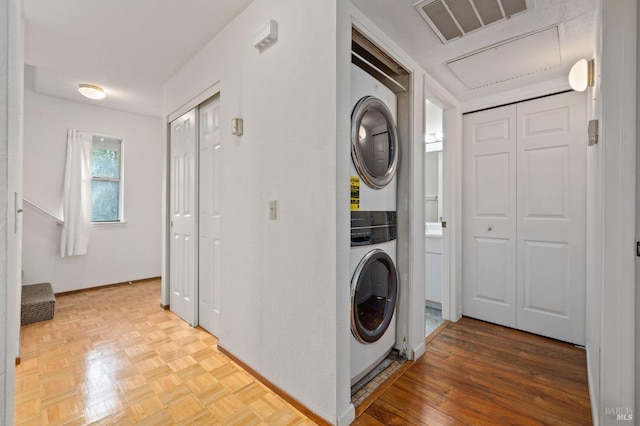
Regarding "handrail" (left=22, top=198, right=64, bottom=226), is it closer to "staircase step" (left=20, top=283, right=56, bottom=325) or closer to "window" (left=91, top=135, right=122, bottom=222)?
"window" (left=91, top=135, right=122, bottom=222)

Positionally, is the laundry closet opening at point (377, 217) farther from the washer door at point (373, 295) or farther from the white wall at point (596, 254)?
the white wall at point (596, 254)

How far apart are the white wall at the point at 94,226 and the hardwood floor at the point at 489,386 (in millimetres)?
4030

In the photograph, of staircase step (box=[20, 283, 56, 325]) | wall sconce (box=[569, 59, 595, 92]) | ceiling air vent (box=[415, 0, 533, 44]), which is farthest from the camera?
staircase step (box=[20, 283, 56, 325])

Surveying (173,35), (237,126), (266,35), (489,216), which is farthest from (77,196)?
(489,216)

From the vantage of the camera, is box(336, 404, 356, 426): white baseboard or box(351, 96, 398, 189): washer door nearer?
box(336, 404, 356, 426): white baseboard

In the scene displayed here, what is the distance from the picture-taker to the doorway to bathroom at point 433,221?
2.97 m

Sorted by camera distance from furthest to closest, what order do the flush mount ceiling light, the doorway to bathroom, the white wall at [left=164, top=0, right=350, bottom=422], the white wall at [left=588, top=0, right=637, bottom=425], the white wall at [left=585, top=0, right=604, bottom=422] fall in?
1. the flush mount ceiling light
2. the doorway to bathroom
3. the white wall at [left=164, top=0, right=350, bottom=422]
4. the white wall at [left=585, top=0, right=604, bottom=422]
5. the white wall at [left=588, top=0, right=637, bottom=425]

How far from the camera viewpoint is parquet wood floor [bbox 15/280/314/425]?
1.46 meters

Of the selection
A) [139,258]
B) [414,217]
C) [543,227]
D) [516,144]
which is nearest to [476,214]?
[543,227]

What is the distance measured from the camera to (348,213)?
143 cm

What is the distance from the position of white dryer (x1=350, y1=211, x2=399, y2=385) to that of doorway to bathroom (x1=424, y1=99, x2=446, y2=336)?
34.1 inches

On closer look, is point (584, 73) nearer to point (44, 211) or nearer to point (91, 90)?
point (91, 90)

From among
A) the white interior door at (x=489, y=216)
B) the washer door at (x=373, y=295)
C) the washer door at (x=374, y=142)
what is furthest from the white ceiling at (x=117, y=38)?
the white interior door at (x=489, y=216)

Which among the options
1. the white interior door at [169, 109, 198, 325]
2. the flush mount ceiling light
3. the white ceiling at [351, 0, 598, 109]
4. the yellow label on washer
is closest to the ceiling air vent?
the white ceiling at [351, 0, 598, 109]
